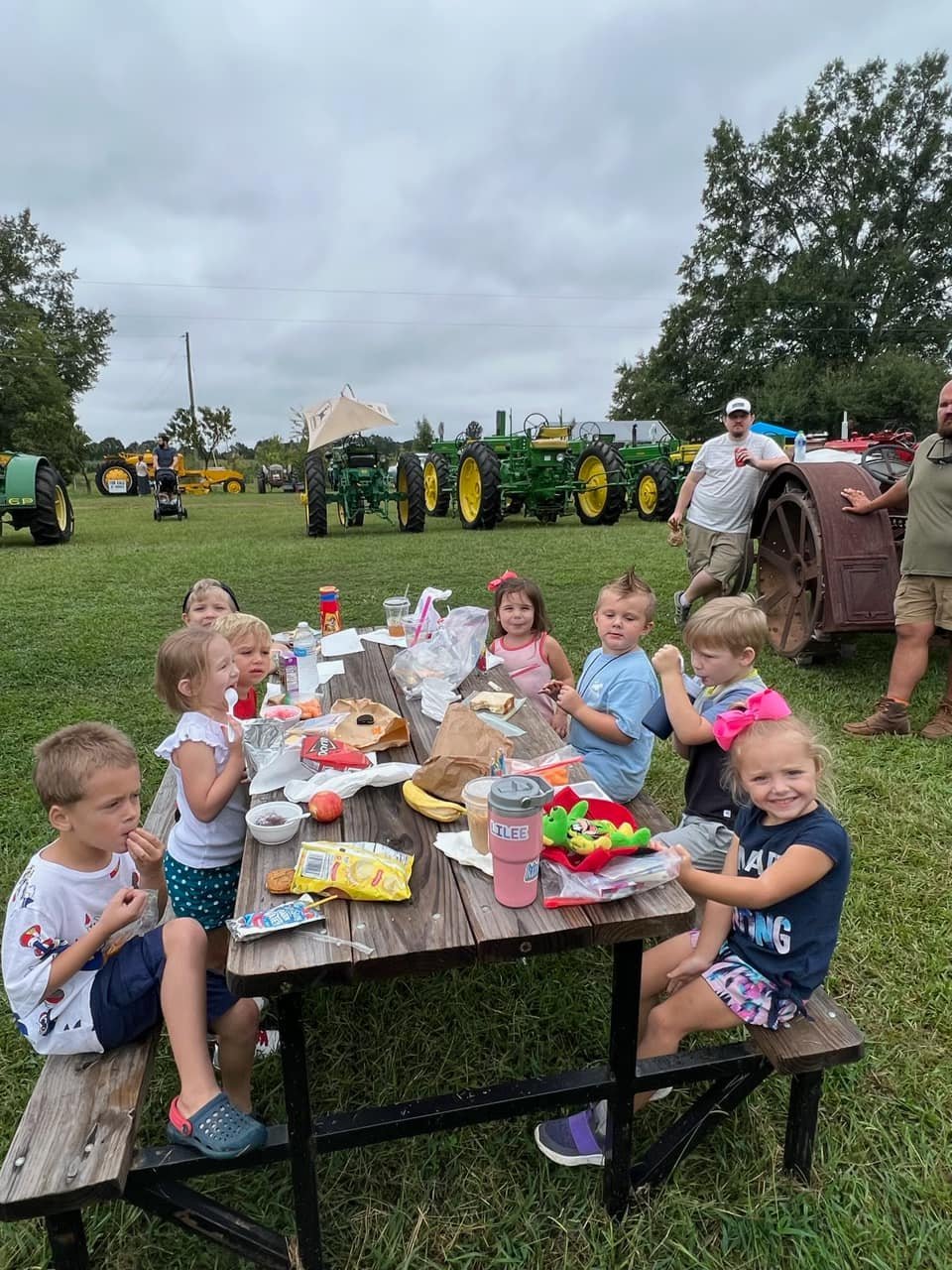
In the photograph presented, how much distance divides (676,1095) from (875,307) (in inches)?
1465

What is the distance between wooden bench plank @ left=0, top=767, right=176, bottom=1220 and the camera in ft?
3.86

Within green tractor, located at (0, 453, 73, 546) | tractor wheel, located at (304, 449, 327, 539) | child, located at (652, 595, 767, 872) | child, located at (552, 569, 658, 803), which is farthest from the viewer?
tractor wheel, located at (304, 449, 327, 539)

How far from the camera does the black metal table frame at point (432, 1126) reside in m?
1.34

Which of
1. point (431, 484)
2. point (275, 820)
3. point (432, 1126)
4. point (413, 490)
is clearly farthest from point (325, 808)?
point (431, 484)

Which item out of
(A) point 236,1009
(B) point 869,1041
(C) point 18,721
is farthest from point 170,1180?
(C) point 18,721

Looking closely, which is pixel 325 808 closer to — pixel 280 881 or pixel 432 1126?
pixel 280 881

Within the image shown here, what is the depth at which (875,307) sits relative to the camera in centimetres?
3162

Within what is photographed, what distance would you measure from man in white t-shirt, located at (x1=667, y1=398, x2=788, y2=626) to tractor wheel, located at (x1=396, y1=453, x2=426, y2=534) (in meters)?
7.36

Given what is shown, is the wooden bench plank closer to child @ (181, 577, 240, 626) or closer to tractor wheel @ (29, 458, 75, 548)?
child @ (181, 577, 240, 626)

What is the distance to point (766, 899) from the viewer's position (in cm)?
148

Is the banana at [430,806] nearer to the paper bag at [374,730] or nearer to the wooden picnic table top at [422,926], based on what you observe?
the wooden picnic table top at [422,926]

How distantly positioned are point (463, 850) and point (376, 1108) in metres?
0.53

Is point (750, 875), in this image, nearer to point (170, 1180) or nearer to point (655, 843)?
point (655, 843)

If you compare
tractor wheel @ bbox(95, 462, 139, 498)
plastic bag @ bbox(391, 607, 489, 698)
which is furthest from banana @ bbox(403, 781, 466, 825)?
tractor wheel @ bbox(95, 462, 139, 498)
